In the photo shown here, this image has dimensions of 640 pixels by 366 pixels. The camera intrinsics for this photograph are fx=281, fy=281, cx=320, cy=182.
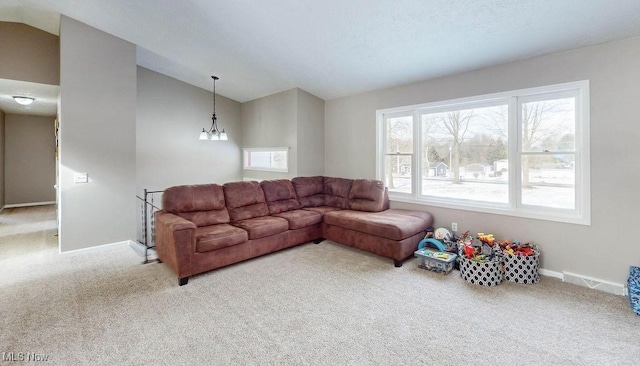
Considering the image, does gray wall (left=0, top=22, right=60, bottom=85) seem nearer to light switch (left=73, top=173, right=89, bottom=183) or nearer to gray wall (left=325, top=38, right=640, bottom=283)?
light switch (left=73, top=173, right=89, bottom=183)

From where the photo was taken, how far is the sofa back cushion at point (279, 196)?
4.59 m

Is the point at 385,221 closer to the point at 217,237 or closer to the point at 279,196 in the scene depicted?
the point at 279,196

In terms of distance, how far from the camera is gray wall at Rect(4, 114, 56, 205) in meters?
7.25

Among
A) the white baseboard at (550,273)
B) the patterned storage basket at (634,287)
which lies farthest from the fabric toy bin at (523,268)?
the patterned storage basket at (634,287)

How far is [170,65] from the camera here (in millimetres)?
5078

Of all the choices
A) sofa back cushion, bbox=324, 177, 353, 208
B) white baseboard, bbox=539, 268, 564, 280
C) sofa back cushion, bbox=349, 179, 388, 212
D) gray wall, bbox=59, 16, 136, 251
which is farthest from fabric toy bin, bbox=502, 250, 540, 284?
gray wall, bbox=59, 16, 136, 251

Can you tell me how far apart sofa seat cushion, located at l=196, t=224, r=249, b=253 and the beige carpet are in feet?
1.10

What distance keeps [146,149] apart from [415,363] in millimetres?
5746

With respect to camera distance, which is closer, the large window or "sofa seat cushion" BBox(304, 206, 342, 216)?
the large window

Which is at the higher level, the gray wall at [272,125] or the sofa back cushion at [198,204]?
the gray wall at [272,125]

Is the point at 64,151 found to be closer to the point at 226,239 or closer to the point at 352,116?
the point at 226,239

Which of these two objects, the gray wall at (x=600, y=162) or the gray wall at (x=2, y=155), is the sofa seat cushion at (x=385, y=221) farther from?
the gray wall at (x=2, y=155)

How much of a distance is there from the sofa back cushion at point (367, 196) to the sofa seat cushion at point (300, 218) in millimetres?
671

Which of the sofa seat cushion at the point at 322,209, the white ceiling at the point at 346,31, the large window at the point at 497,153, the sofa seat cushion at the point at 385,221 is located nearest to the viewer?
the white ceiling at the point at 346,31
